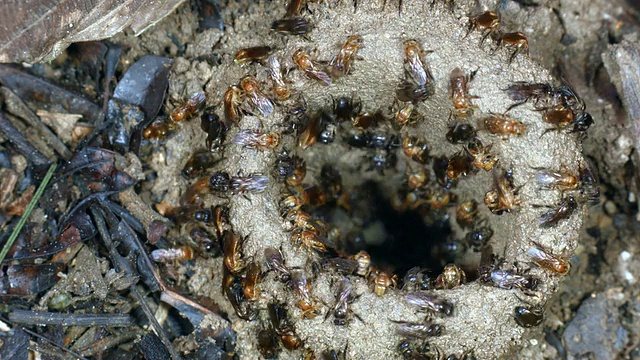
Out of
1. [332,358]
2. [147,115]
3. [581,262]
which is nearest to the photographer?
[332,358]

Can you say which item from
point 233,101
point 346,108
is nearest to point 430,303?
point 346,108

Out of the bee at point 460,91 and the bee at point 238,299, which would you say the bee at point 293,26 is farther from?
the bee at point 238,299

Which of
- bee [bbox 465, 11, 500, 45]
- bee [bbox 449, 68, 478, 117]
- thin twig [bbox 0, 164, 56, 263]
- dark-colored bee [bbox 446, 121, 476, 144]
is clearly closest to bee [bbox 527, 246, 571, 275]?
dark-colored bee [bbox 446, 121, 476, 144]

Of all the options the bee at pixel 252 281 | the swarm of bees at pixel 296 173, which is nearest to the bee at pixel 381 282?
the swarm of bees at pixel 296 173

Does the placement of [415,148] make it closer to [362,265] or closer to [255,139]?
[362,265]

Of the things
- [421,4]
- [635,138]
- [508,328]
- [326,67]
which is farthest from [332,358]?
[635,138]

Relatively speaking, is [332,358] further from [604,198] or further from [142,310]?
[604,198]
